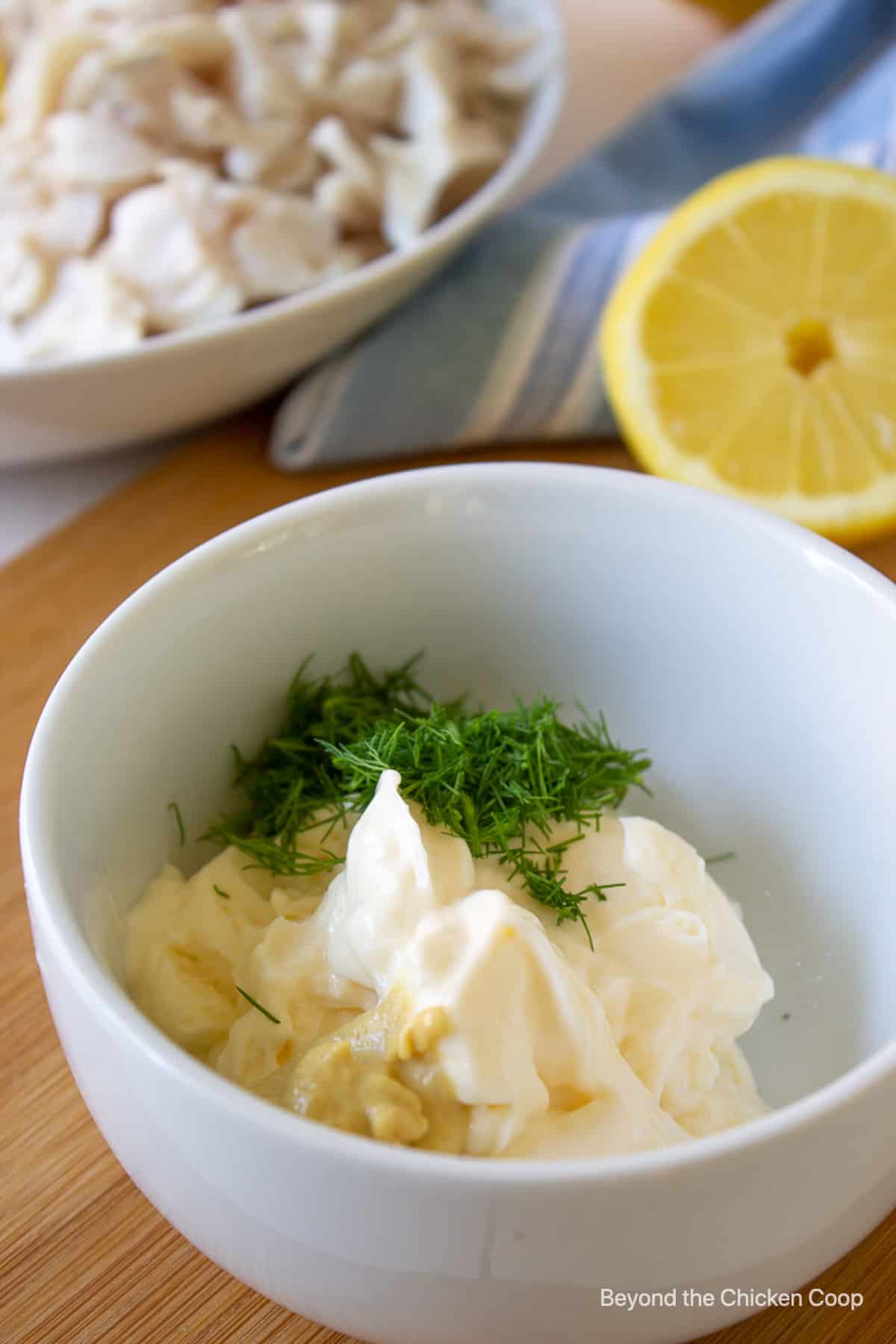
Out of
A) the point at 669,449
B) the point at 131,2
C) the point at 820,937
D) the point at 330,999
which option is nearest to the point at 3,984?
the point at 330,999

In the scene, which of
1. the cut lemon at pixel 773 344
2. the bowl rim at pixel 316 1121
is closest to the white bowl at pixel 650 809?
the bowl rim at pixel 316 1121

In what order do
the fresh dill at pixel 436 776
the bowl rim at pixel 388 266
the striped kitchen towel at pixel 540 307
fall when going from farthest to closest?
the striped kitchen towel at pixel 540 307
the bowl rim at pixel 388 266
the fresh dill at pixel 436 776

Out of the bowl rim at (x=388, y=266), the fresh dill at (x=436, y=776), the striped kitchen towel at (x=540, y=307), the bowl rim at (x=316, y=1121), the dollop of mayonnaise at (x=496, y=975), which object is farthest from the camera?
the striped kitchen towel at (x=540, y=307)

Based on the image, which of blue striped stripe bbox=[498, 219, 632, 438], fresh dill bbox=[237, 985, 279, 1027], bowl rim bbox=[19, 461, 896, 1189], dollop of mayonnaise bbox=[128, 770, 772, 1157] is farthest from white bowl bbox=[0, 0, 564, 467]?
fresh dill bbox=[237, 985, 279, 1027]

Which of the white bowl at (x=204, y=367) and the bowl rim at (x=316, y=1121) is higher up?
the bowl rim at (x=316, y=1121)

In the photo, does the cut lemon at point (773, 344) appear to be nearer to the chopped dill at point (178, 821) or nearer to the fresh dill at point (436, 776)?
the fresh dill at point (436, 776)

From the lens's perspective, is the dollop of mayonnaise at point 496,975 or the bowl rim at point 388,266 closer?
the dollop of mayonnaise at point 496,975

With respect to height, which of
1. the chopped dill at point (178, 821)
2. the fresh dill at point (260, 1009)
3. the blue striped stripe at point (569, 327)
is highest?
the blue striped stripe at point (569, 327)

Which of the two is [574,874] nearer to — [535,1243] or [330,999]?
[330,999]

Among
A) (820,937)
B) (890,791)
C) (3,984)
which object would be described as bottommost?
(3,984)
